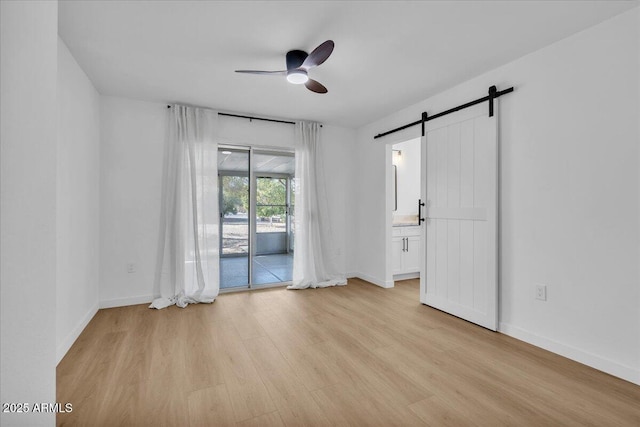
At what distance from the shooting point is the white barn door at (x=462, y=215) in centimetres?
288

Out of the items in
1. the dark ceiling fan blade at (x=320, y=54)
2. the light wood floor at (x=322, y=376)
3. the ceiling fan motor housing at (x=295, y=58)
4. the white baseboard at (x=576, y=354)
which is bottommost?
the light wood floor at (x=322, y=376)

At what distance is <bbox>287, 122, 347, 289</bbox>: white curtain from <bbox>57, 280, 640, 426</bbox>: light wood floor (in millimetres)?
1316

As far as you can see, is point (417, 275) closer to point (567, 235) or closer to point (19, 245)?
point (567, 235)

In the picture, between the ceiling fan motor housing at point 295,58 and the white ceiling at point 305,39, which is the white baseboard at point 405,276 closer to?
the white ceiling at point 305,39

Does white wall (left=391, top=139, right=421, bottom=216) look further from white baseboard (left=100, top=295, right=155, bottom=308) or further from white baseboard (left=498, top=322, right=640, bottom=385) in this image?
white baseboard (left=100, top=295, right=155, bottom=308)

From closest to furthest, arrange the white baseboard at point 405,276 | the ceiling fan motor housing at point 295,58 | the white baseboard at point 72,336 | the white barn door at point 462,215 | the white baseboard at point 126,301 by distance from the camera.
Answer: the white baseboard at point 72,336 → the ceiling fan motor housing at point 295,58 → the white barn door at point 462,215 → the white baseboard at point 126,301 → the white baseboard at point 405,276

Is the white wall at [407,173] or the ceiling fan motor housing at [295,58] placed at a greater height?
the ceiling fan motor housing at [295,58]

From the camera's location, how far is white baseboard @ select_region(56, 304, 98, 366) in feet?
7.47

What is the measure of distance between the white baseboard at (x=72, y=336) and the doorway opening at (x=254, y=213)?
5.05ft

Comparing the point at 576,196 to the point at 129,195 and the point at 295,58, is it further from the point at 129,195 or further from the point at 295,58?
the point at 129,195

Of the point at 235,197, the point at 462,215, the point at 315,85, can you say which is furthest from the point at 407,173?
the point at 315,85

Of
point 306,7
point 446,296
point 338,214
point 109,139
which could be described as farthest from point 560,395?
point 109,139

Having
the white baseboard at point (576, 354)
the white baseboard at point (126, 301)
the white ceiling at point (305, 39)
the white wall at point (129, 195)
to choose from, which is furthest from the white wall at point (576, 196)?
the white baseboard at point (126, 301)

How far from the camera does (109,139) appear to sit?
3582 mm
